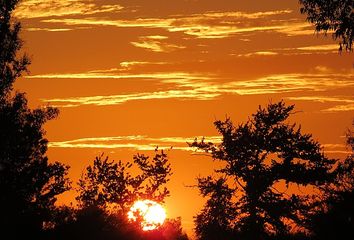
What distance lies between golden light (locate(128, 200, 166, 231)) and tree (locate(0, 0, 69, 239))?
47.6 ft

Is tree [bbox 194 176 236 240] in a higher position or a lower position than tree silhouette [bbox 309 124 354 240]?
higher

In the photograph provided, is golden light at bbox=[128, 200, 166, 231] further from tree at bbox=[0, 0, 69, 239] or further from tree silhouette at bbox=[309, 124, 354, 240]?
tree silhouette at bbox=[309, 124, 354, 240]

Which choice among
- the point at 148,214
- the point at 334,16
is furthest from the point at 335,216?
the point at 148,214

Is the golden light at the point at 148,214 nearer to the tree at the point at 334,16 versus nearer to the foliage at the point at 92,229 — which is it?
the foliage at the point at 92,229

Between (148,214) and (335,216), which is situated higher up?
(148,214)

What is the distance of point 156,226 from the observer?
71688 millimetres

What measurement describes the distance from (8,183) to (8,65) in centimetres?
921

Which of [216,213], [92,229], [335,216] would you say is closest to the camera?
[335,216]

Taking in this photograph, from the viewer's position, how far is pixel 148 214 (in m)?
80.9

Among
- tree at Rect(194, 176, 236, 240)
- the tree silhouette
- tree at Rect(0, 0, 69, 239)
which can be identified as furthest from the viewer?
tree at Rect(194, 176, 236, 240)

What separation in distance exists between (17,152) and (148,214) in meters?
30.3

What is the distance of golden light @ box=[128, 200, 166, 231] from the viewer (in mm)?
73356

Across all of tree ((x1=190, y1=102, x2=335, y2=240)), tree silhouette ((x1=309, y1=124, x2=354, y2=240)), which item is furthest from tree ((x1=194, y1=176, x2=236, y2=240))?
tree silhouette ((x1=309, y1=124, x2=354, y2=240))

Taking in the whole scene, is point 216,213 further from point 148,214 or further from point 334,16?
point 334,16
